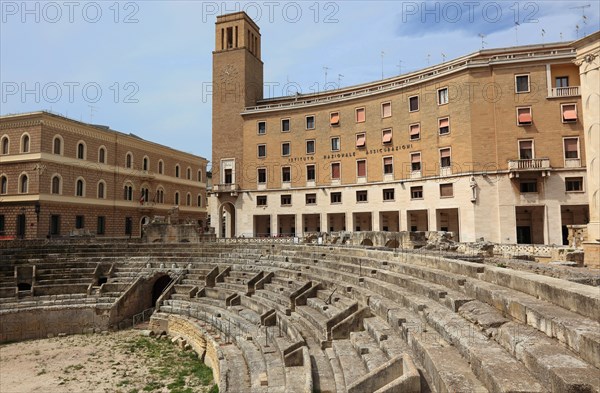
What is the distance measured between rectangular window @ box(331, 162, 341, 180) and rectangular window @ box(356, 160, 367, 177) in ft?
6.41

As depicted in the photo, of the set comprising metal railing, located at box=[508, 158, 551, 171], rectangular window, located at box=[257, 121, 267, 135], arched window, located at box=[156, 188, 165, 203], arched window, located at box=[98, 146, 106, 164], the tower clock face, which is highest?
the tower clock face

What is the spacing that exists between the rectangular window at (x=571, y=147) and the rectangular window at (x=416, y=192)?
35.6 ft

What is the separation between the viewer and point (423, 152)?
111 ft

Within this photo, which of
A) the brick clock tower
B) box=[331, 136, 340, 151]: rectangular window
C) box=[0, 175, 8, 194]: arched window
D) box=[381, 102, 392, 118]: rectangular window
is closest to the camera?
box=[0, 175, 8, 194]: arched window

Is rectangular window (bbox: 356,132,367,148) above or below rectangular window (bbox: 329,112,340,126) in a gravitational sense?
below

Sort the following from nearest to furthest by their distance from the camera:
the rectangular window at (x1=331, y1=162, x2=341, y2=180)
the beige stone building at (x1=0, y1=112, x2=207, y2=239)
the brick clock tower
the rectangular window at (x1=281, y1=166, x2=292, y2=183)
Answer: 1. the beige stone building at (x1=0, y1=112, x2=207, y2=239)
2. the rectangular window at (x1=331, y1=162, x2=341, y2=180)
3. the rectangular window at (x1=281, y1=166, x2=292, y2=183)
4. the brick clock tower

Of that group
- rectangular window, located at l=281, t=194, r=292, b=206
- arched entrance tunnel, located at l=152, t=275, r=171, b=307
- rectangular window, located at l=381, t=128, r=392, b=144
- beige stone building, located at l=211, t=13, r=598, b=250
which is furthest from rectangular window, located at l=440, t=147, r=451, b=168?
arched entrance tunnel, located at l=152, t=275, r=171, b=307

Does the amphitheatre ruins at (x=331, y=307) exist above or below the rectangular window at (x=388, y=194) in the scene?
below

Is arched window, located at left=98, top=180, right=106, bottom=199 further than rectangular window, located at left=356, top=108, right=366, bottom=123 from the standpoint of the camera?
Yes

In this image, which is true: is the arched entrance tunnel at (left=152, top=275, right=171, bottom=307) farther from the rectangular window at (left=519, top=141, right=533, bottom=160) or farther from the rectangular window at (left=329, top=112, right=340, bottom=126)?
the rectangular window at (left=519, top=141, right=533, bottom=160)

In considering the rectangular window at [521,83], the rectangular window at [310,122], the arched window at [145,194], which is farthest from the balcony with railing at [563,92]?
the arched window at [145,194]

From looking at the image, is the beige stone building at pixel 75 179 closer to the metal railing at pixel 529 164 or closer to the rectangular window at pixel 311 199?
the rectangular window at pixel 311 199

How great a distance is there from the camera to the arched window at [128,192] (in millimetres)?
40981

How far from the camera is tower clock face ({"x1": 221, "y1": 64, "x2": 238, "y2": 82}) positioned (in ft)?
140
